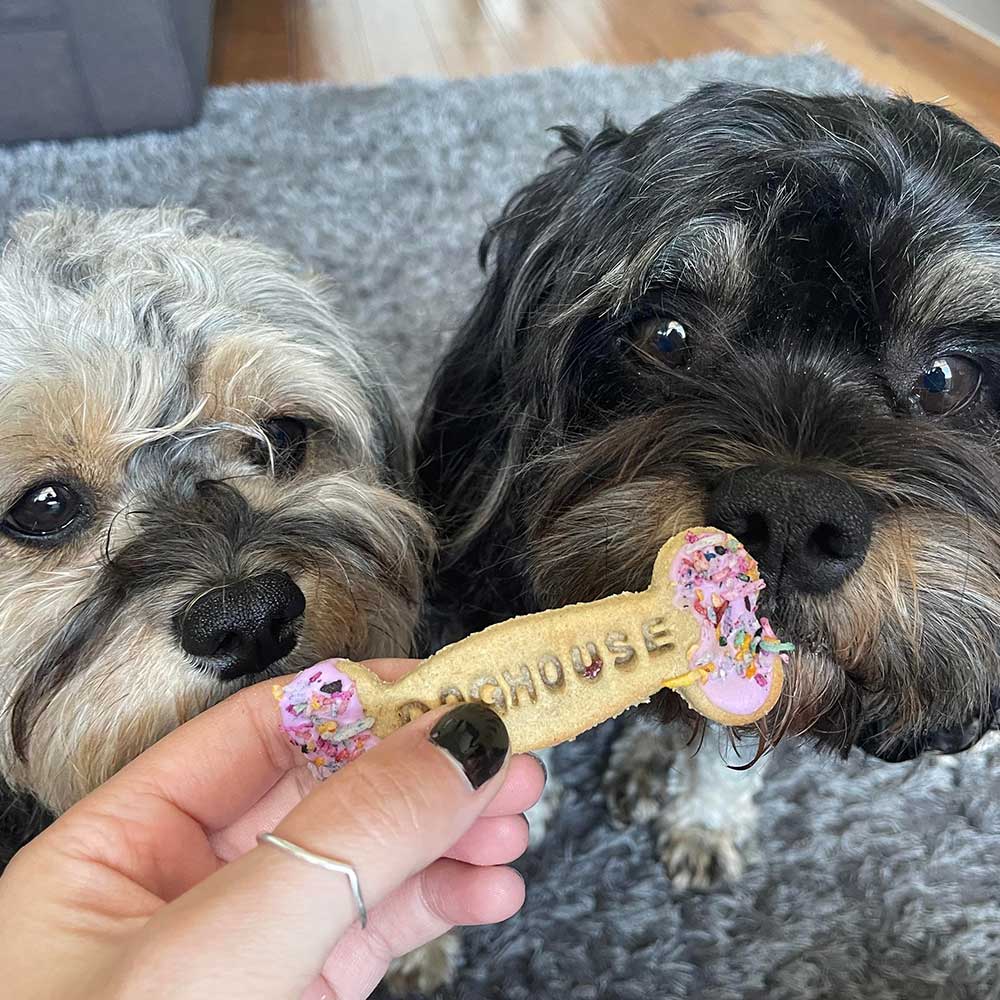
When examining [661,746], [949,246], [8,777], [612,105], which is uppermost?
[949,246]

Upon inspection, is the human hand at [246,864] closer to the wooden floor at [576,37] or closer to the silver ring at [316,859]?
the silver ring at [316,859]

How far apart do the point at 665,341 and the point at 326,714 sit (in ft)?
1.82

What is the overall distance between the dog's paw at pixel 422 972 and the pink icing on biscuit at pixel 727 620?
0.70m

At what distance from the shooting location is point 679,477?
881 mm

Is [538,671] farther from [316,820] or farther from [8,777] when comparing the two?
[8,777]

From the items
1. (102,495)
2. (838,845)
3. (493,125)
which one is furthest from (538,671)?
(493,125)

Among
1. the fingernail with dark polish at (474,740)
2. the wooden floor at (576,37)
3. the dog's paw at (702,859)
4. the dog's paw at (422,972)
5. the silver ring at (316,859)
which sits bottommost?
the dog's paw at (422,972)

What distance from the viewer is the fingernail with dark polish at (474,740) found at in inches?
26.3

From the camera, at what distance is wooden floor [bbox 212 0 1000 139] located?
331 cm

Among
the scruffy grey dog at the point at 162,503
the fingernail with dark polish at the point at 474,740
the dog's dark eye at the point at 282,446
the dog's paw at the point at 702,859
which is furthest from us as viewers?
the dog's paw at the point at 702,859

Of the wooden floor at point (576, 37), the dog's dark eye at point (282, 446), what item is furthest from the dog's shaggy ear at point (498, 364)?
the wooden floor at point (576, 37)

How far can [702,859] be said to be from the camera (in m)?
1.40

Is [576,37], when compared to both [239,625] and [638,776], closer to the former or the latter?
[638,776]

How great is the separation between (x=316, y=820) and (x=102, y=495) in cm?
59
